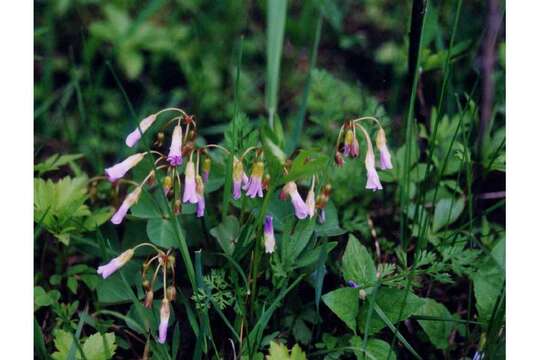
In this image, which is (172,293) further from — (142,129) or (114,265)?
(142,129)

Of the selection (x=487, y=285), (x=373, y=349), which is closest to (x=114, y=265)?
(x=373, y=349)

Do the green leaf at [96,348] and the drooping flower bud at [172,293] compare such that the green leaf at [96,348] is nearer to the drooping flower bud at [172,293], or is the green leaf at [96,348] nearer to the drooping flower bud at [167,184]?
the drooping flower bud at [172,293]

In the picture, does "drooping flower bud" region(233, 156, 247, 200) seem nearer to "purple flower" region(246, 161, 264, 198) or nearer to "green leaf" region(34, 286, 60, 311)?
"purple flower" region(246, 161, 264, 198)

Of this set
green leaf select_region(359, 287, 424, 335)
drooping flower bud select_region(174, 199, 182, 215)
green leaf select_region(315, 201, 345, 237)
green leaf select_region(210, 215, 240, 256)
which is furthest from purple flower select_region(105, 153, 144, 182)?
green leaf select_region(359, 287, 424, 335)

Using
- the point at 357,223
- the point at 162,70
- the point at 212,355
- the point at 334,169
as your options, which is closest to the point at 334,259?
the point at 357,223

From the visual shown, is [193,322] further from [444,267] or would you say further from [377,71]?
[377,71]

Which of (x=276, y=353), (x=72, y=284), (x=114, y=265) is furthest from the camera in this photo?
(x=72, y=284)
